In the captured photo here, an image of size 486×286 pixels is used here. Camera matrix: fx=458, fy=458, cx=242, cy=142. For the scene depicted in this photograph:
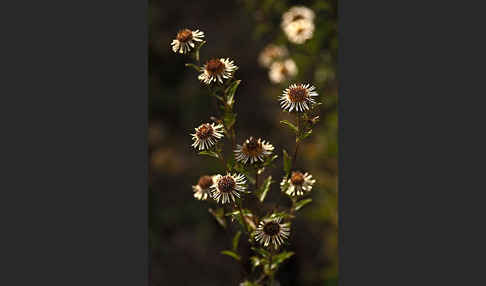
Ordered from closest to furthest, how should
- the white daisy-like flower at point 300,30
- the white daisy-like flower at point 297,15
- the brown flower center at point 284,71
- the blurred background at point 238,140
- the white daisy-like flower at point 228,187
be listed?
the white daisy-like flower at point 228,187, the white daisy-like flower at point 300,30, the white daisy-like flower at point 297,15, the brown flower center at point 284,71, the blurred background at point 238,140

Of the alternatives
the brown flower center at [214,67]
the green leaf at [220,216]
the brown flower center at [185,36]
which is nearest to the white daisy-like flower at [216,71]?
the brown flower center at [214,67]

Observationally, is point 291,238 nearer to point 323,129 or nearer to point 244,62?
point 323,129

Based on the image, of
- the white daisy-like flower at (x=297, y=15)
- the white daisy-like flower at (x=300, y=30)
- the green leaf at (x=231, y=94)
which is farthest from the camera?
the white daisy-like flower at (x=297, y=15)

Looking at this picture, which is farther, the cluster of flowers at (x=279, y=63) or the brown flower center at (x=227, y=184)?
the cluster of flowers at (x=279, y=63)

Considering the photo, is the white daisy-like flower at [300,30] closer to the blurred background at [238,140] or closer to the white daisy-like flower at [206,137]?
the blurred background at [238,140]

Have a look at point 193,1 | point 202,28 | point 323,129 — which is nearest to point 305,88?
point 323,129

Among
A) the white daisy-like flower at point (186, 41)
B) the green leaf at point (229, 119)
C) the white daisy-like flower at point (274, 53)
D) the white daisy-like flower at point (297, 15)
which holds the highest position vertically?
the white daisy-like flower at point (297, 15)

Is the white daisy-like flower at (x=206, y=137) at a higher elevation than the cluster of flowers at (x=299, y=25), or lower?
lower
